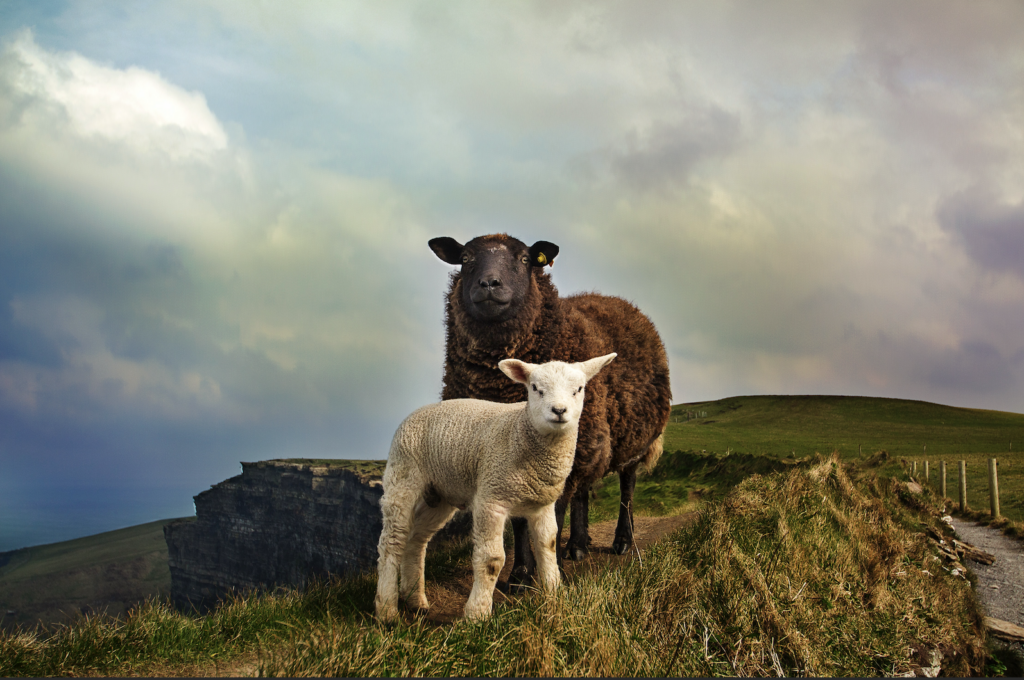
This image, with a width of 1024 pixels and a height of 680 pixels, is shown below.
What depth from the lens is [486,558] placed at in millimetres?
4906

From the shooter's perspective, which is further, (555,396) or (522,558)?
(522,558)

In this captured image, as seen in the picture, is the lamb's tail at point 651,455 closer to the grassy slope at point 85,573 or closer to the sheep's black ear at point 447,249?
the sheep's black ear at point 447,249

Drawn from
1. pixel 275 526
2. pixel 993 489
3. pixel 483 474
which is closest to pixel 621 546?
pixel 483 474

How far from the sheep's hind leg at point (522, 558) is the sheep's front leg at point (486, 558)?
1387mm

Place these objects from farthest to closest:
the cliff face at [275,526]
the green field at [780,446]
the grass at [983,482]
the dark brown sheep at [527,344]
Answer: the cliff face at [275,526], the green field at [780,446], the grass at [983,482], the dark brown sheep at [527,344]

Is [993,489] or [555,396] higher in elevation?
[555,396]

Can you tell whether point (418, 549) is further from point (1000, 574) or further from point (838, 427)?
point (838, 427)

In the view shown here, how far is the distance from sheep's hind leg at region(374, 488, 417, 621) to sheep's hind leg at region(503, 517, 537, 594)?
1329 millimetres

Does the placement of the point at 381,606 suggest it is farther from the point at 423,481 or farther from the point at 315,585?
the point at 315,585

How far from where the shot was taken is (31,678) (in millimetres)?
4332

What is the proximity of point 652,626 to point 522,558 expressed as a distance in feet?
5.75

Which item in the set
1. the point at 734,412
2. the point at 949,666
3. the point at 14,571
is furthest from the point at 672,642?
the point at 14,571

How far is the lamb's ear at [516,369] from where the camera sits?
5.16 metres

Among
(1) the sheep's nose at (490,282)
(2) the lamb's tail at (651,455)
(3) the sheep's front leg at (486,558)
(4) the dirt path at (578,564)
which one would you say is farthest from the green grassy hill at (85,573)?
(3) the sheep's front leg at (486,558)
